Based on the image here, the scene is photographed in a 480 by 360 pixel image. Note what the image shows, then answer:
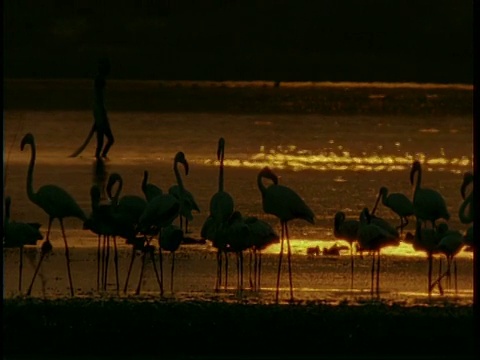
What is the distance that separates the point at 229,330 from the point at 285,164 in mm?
10858

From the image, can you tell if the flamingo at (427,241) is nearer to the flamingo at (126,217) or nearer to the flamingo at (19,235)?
the flamingo at (126,217)

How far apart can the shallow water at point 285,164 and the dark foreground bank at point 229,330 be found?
939 millimetres

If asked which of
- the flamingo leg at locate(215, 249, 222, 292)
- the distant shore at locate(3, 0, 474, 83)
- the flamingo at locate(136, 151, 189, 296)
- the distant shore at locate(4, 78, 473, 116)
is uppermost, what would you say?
the distant shore at locate(3, 0, 474, 83)

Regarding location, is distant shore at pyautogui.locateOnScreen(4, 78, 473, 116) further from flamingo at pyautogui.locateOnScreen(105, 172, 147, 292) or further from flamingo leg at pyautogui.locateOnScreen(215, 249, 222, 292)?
flamingo leg at pyautogui.locateOnScreen(215, 249, 222, 292)

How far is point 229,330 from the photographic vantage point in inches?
410

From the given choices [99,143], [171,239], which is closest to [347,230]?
[171,239]

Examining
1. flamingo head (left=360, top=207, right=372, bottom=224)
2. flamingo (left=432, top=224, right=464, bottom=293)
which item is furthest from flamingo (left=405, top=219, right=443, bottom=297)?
flamingo head (left=360, top=207, right=372, bottom=224)

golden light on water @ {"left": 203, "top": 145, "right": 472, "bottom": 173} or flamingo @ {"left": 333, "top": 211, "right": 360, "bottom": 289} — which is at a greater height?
golden light on water @ {"left": 203, "top": 145, "right": 472, "bottom": 173}

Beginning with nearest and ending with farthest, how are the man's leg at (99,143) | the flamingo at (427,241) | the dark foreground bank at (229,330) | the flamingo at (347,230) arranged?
the dark foreground bank at (229,330), the flamingo at (427,241), the flamingo at (347,230), the man's leg at (99,143)

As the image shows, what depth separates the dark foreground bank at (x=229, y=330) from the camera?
10102mm

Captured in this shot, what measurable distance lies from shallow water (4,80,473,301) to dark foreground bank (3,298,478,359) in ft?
3.08

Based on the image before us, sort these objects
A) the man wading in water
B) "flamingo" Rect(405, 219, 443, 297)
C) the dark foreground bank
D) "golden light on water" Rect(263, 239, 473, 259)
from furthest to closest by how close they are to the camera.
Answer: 1. the man wading in water
2. "golden light on water" Rect(263, 239, 473, 259)
3. "flamingo" Rect(405, 219, 443, 297)
4. the dark foreground bank

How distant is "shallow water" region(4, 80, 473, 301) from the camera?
42.8 ft

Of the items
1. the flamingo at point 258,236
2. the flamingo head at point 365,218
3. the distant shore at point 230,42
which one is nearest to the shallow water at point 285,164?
the flamingo at point 258,236
